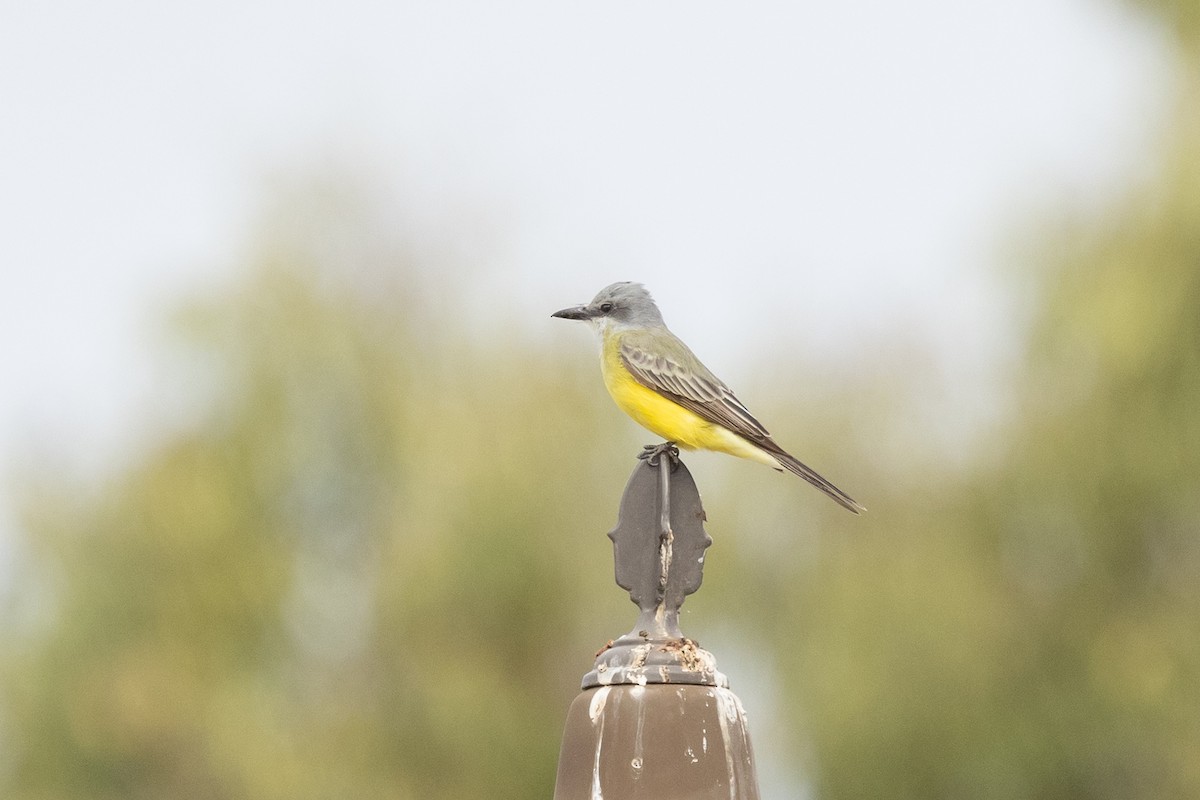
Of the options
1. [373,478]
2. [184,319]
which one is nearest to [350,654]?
[373,478]

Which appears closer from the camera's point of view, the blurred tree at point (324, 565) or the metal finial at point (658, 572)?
the metal finial at point (658, 572)

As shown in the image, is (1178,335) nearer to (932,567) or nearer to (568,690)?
(932,567)

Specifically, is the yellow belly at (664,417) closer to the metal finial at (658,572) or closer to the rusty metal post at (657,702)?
the metal finial at (658,572)

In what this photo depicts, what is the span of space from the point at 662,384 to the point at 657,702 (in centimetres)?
361

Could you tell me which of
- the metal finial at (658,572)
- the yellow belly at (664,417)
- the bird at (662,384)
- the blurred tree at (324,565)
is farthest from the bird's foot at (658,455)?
the blurred tree at (324,565)

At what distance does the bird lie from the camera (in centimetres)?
805

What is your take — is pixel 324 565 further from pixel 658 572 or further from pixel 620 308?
pixel 658 572

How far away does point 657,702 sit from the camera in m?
4.68

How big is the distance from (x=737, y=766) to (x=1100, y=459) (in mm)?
11182

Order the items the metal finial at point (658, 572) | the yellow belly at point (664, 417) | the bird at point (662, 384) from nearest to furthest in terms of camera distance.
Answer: the metal finial at point (658, 572) → the bird at point (662, 384) → the yellow belly at point (664, 417)

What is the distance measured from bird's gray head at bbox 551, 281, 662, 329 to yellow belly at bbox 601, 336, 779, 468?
0.13m

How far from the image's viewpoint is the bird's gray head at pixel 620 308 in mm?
8375

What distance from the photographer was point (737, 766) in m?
4.71

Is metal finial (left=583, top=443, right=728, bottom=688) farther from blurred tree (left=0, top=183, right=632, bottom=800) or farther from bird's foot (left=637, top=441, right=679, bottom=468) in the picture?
blurred tree (left=0, top=183, right=632, bottom=800)
